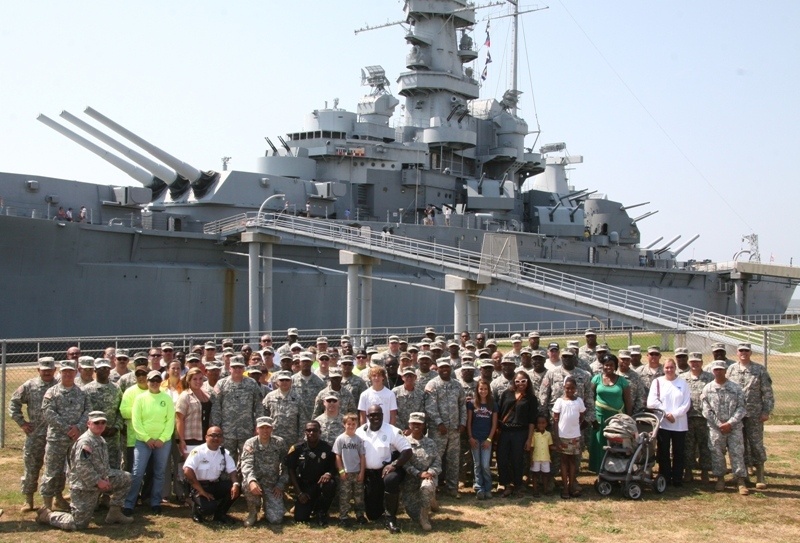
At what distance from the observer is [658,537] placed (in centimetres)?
723

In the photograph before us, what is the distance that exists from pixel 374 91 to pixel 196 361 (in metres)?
31.0

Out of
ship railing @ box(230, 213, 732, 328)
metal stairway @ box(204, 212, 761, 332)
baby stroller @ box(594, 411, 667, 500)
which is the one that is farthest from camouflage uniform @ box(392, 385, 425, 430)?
ship railing @ box(230, 213, 732, 328)

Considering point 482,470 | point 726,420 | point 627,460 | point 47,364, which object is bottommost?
point 482,470

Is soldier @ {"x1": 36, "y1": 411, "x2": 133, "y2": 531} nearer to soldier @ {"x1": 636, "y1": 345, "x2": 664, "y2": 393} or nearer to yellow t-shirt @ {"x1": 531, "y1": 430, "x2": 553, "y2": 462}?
yellow t-shirt @ {"x1": 531, "y1": 430, "x2": 553, "y2": 462}

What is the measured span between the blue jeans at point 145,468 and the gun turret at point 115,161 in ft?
62.2

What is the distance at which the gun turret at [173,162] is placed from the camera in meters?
24.0

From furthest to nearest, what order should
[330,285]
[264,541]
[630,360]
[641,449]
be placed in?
[330,285] → [630,360] → [641,449] → [264,541]

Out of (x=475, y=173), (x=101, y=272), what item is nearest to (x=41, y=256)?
(x=101, y=272)

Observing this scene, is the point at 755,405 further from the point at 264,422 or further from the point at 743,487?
the point at 264,422

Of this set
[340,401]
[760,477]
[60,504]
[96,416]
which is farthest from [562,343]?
[96,416]

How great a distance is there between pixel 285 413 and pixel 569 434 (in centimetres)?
284

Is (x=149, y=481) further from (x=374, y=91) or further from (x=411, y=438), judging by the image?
(x=374, y=91)

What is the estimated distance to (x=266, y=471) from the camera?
7789 millimetres

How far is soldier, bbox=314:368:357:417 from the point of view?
841cm
